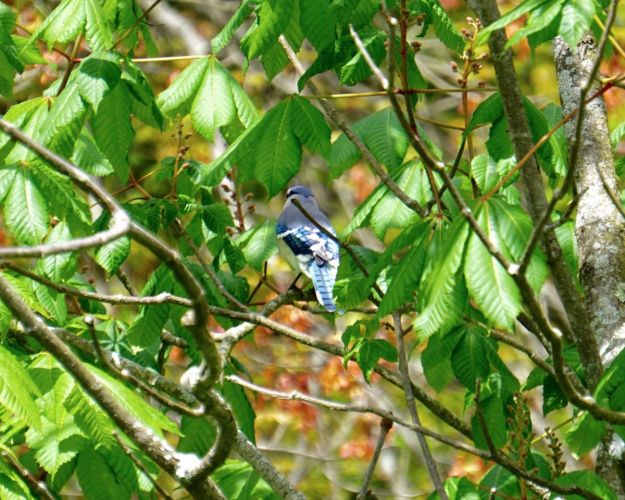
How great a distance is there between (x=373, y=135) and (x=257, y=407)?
4939 millimetres

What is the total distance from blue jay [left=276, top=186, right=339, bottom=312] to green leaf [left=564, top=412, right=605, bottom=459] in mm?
1537

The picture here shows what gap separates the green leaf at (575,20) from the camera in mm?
1931

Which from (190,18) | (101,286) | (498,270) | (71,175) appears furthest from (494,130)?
(190,18)

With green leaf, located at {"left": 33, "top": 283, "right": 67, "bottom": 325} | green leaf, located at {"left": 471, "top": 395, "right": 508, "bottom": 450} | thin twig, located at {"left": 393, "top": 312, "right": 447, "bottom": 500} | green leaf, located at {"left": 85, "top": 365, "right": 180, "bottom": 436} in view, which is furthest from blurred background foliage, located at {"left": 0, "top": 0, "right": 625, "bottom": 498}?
green leaf, located at {"left": 85, "top": 365, "right": 180, "bottom": 436}

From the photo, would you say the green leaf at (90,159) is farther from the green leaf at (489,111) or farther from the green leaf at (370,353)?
the green leaf at (489,111)

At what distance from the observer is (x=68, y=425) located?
2.49 metres

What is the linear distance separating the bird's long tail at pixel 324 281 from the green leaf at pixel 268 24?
1.39 metres

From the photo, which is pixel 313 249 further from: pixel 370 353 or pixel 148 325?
pixel 370 353

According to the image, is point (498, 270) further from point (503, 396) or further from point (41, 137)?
point (41, 137)

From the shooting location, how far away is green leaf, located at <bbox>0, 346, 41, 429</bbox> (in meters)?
2.13

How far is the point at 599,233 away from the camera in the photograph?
2.73m

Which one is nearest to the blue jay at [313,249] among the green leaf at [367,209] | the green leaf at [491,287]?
the green leaf at [367,209]

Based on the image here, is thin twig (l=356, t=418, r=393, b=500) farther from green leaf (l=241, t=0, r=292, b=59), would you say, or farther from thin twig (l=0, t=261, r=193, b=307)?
green leaf (l=241, t=0, r=292, b=59)

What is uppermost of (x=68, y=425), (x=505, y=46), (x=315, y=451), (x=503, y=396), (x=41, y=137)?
(x=41, y=137)
